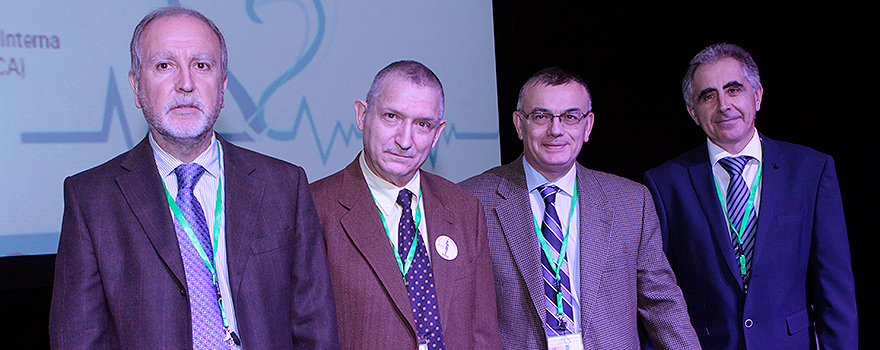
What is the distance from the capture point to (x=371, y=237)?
6.28 ft

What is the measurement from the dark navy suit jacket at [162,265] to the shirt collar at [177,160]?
3 cm

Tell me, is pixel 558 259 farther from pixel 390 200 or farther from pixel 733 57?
pixel 733 57

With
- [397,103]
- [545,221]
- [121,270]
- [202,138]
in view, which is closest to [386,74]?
[397,103]

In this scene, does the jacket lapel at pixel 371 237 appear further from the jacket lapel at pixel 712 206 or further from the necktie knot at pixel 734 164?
the necktie knot at pixel 734 164

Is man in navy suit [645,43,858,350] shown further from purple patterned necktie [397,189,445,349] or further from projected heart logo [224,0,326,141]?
projected heart logo [224,0,326,141]

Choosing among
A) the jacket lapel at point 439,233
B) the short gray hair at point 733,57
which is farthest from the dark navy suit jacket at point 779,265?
the jacket lapel at point 439,233

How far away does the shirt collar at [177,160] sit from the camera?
165 cm

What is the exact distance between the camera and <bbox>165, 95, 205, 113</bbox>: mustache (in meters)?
1.60

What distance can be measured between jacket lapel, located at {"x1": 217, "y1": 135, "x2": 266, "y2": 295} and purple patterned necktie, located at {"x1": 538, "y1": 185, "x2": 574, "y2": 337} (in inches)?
41.7

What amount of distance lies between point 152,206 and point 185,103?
0.28 meters

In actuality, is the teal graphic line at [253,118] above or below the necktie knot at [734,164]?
above

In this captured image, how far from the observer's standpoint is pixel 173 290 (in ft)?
4.95

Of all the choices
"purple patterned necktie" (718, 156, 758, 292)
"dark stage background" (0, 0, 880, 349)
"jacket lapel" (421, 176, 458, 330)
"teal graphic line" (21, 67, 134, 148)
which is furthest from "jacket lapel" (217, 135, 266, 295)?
"purple patterned necktie" (718, 156, 758, 292)

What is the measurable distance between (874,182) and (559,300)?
2.17 m
